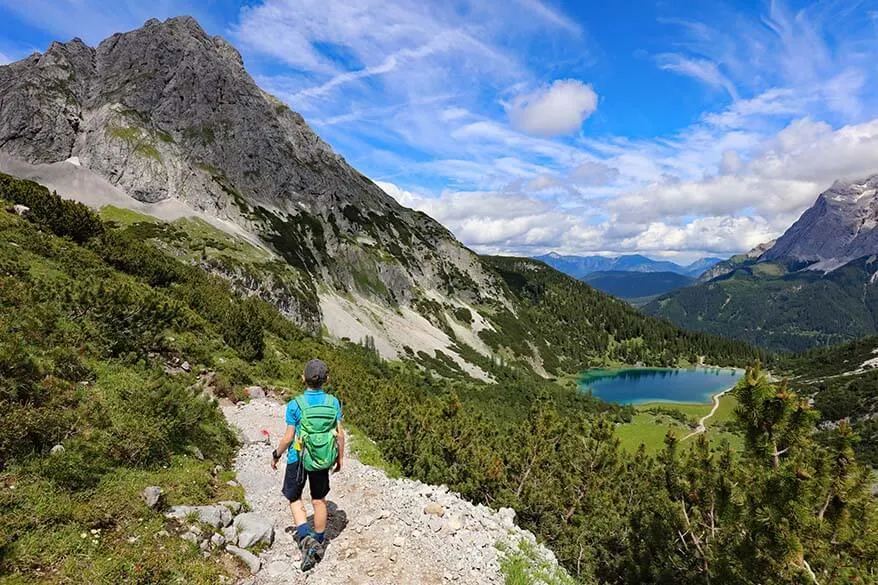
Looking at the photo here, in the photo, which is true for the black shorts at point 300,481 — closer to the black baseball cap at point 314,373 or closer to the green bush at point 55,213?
the black baseball cap at point 314,373

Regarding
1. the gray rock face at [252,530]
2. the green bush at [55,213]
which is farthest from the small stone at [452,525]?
the green bush at [55,213]

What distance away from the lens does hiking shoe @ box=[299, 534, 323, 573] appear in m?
8.35

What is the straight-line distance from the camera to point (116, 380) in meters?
13.6

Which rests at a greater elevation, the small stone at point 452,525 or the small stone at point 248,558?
the small stone at point 452,525

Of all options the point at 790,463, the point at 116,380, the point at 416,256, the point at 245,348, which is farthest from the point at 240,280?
the point at 416,256

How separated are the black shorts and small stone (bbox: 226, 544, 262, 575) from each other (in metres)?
1.16

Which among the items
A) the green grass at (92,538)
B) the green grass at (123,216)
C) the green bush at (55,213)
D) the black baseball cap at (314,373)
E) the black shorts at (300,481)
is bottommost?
the green grass at (92,538)

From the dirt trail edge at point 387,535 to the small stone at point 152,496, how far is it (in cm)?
238

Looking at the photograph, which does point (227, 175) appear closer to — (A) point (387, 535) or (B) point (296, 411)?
(B) point (296, 411)

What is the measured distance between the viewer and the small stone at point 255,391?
21150mm

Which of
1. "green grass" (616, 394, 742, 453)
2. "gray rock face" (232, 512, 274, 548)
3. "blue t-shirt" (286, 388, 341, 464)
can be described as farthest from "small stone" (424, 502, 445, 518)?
"green grass" (616, 394, 742, 453)

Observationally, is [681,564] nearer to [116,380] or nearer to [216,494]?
[216,494]

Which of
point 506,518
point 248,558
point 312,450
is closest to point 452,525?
point 506,518

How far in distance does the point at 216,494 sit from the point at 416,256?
571 ft
